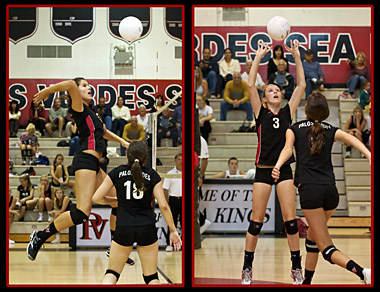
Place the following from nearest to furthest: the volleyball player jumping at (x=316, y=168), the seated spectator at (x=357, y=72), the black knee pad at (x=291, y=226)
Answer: the volleyball player jumping at (x=316, y=168) < the black knee pad at (x=291, y=226) < the seated spectator at (x=357, y=72)

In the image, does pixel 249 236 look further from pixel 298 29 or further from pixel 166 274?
pixel 298 29

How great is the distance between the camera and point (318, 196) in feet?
17.0

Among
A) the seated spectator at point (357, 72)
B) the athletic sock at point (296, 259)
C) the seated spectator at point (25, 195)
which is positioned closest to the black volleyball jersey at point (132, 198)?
the athletic sock at point (296, 259)

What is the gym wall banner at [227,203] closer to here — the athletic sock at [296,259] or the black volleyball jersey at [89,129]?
the athletic sock at [296,259]

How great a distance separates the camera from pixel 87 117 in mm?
5750

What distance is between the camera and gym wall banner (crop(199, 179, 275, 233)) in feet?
29.1

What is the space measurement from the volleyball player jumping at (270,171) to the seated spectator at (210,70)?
329cm

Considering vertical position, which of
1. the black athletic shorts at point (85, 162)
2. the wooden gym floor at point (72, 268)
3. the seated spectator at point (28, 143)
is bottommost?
the wooden gym floor at point (72, 268)

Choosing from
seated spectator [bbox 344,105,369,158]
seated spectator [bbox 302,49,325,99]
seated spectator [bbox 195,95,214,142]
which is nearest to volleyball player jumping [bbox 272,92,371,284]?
seated spectator [bbox 195,95,214,142]

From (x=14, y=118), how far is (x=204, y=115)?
105 inches

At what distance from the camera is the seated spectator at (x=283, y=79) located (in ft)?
25.7

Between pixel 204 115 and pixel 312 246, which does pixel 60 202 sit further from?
pixel 312 246

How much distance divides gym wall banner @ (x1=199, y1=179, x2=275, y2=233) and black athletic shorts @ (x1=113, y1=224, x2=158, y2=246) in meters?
3.94

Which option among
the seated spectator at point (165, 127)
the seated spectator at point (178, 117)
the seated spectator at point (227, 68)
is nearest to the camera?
the seated spectator at point (165, 127)
